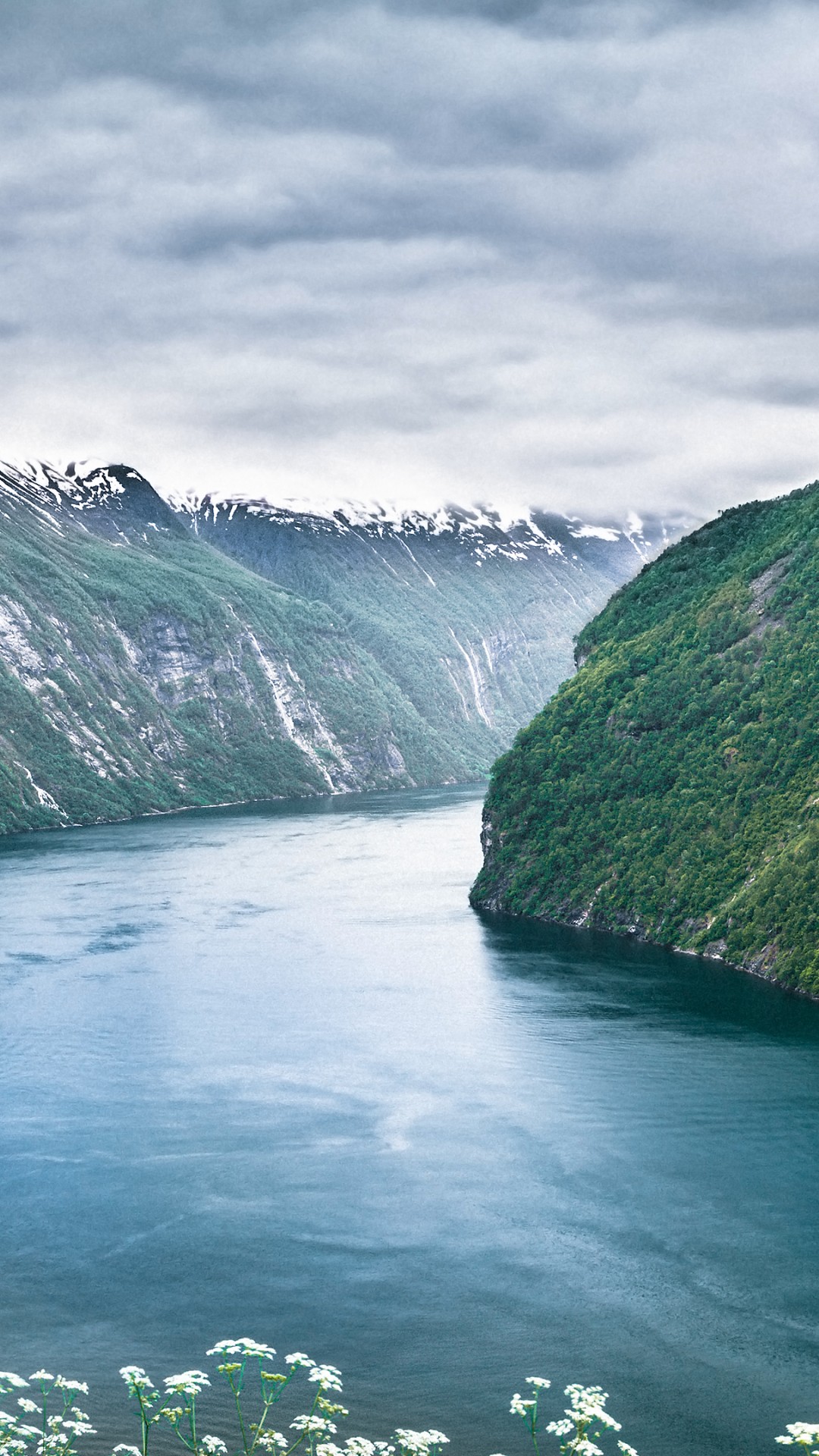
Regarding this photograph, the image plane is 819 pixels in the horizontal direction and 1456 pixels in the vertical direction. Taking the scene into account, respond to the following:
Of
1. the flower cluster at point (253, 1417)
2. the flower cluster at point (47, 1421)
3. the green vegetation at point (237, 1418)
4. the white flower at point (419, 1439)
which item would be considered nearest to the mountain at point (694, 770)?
the green vegetation at point (237, 1418)

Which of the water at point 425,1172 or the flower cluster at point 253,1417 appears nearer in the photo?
the flower cluster at point 253,1417

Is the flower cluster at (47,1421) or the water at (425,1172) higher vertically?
the flower cluster at (47,1421)

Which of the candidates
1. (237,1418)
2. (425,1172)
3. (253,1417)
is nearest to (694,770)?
(425,1172)

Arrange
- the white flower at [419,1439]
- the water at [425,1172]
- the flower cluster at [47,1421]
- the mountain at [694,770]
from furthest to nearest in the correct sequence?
the mountain at [694,770]
the water at [425,1172]
the flower cluster at [47,1421]
the white flower at [419,1439]

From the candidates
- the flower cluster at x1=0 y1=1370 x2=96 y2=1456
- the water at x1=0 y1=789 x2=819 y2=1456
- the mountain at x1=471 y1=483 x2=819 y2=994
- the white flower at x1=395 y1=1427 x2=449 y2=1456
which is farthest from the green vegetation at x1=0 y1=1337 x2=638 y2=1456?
the mountain at x1=471 y1=483 x2=819 y2=994

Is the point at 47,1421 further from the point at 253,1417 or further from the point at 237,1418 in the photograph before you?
the point at 253,1417

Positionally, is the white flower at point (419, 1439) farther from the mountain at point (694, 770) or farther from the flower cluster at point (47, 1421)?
the mountain at point (694, 770)
